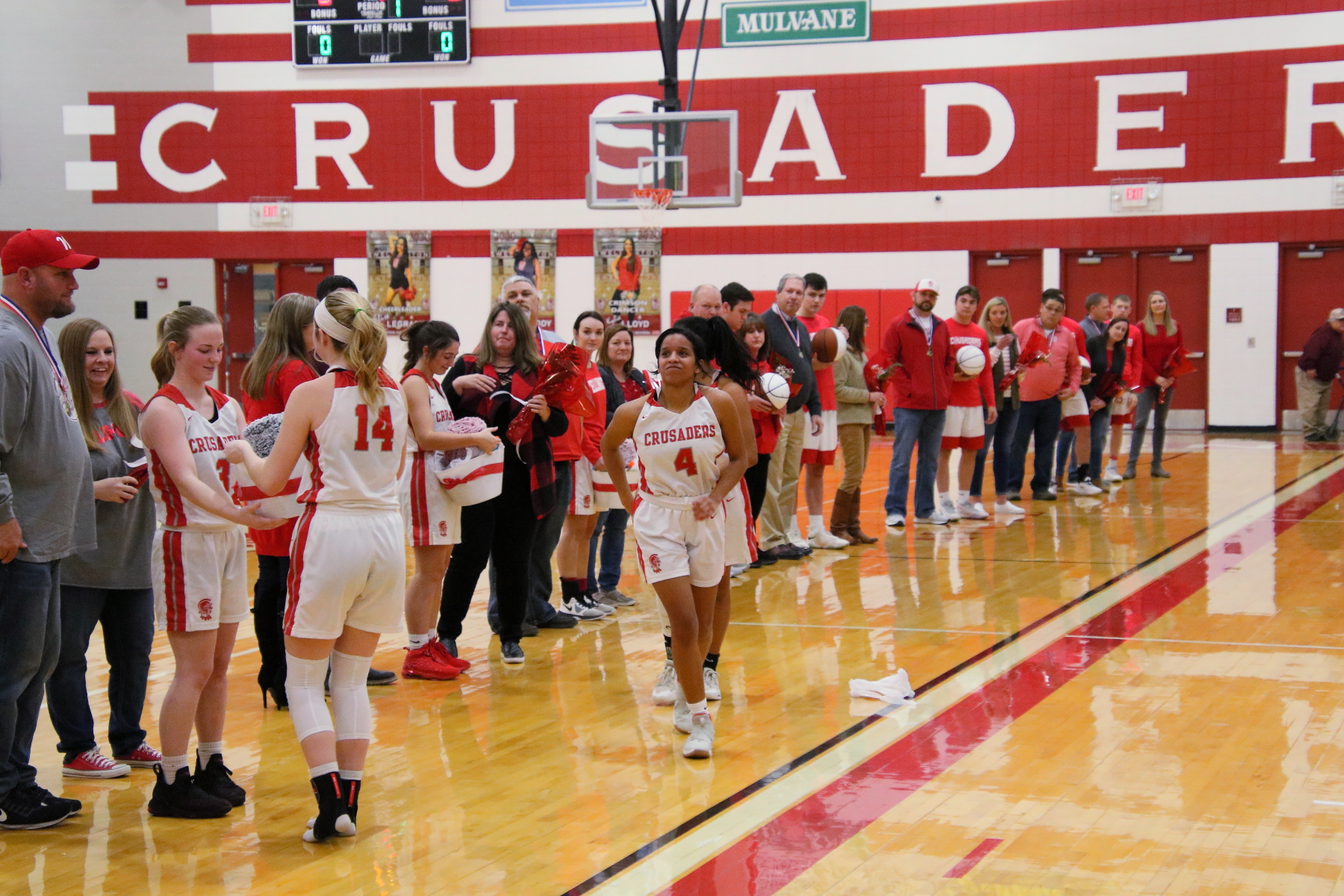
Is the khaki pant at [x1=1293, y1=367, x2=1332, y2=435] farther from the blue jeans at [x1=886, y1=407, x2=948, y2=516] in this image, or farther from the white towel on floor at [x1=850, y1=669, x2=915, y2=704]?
the white towel on floor at [x1=850, y1=669, x2=915, y2=704]

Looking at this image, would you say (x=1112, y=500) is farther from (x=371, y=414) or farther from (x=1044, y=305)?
(x=371, y=414)

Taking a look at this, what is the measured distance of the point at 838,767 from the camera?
4.57m

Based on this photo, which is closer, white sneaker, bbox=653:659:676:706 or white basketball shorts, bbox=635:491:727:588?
white basketball shorts, bbox=635:491:727:588

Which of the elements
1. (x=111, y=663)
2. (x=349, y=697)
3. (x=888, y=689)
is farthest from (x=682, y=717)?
(x=111, y=663)

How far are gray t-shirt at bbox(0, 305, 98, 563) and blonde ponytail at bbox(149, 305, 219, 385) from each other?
0.37 metres

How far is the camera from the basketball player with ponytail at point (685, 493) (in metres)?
4.83

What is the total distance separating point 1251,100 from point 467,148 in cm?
1164

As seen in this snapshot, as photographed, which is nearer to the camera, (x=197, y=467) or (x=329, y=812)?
(x=329, y=812)

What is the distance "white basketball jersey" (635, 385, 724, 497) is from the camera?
490 cm

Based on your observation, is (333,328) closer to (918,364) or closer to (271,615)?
(271,615)

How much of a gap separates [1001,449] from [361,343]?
825 cm

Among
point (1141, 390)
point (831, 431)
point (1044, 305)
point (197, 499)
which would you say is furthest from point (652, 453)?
point (1141, 390)

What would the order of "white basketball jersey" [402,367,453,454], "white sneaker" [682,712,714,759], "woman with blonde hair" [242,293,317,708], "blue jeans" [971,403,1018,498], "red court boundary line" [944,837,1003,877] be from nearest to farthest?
"red court boundary line" [944,837,1003,877] → "white sneaker" [682,712,714,759] → "woman with blonde hair" [242,293,317,708] → "white basketball jersey" [402,367,453,454] → "blue jeans" [971,403,1018,498]

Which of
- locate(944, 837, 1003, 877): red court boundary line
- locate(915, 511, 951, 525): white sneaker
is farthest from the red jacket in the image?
locate(944, 837, 1003, 877): red court boundary line
